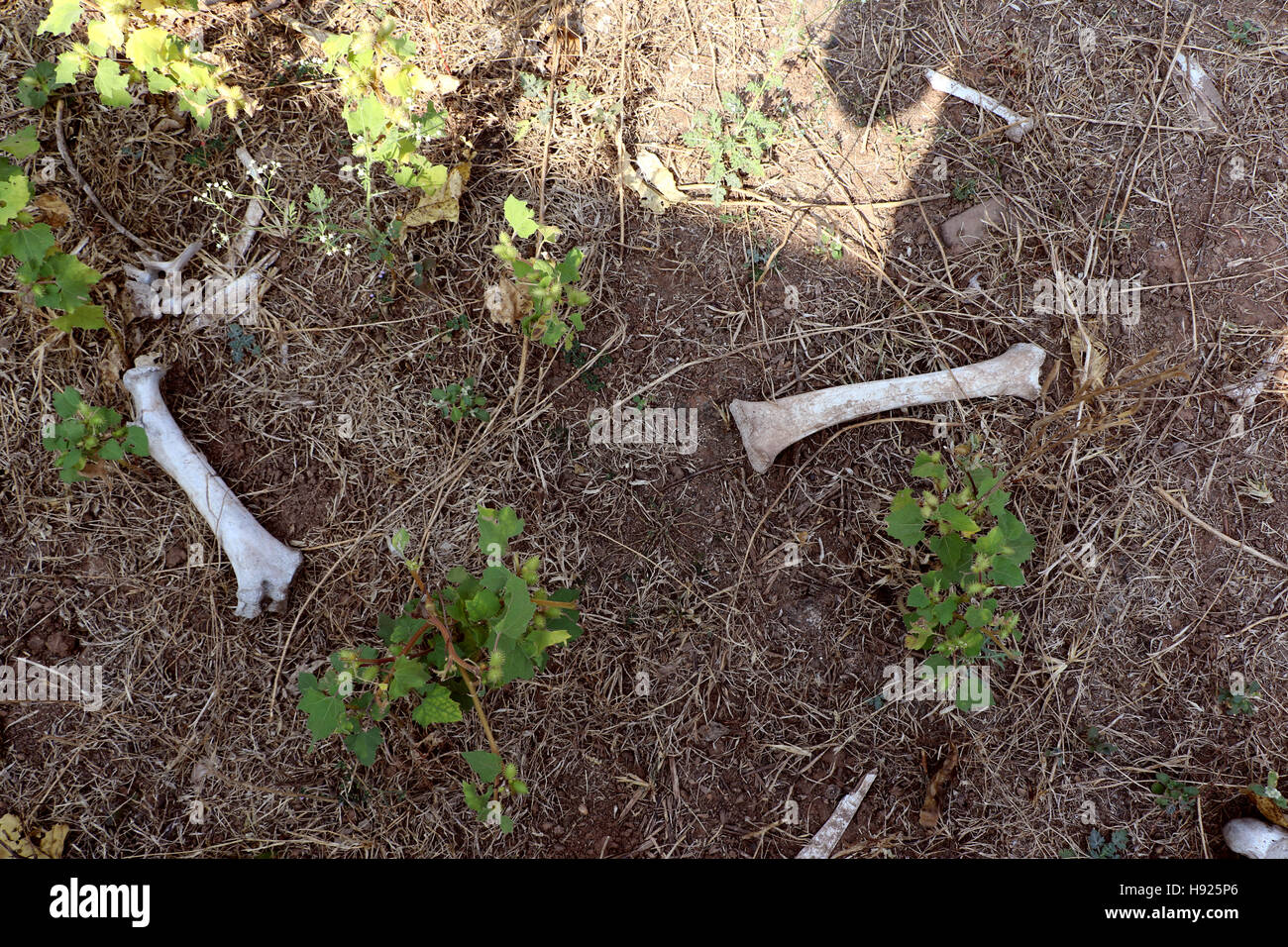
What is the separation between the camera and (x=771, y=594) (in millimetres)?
2533

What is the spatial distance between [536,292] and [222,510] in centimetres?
130

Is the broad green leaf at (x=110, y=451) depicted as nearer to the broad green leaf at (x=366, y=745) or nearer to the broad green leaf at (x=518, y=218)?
the broad green leaf at (x=366, y=745)

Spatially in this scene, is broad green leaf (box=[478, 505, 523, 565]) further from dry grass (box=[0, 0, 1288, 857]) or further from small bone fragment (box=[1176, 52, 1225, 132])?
small bone fragment (box=[1176, 52, 1225, 132])

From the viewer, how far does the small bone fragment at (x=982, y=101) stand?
8.99 ft

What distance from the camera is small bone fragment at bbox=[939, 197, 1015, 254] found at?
2.70m

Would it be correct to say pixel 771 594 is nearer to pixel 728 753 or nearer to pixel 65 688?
pixel 728 753

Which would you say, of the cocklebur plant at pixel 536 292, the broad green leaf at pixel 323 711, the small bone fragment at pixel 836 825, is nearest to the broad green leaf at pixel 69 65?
the cocklebur plant at pixel 536 292

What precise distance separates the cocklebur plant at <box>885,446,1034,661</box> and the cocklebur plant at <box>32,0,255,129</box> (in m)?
2.57

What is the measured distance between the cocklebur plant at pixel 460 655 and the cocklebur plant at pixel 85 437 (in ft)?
3.16

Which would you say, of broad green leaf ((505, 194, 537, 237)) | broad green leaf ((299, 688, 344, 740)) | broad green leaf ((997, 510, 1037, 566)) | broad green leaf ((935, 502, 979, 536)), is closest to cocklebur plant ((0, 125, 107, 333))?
broad green leaf ((505, 194, 537, 237))

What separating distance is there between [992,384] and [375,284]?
2217 millimetres

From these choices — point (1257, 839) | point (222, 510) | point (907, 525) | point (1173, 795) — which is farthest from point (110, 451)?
point (1257, 839)

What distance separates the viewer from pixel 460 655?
199cm

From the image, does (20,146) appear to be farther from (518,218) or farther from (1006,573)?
(1006,573)
